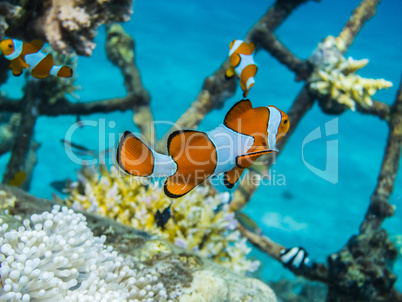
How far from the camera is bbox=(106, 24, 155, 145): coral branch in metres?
4.83

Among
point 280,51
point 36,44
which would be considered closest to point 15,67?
point 36,44

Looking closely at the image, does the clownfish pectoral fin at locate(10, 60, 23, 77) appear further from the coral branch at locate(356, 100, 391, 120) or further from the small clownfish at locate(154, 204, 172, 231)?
the coral branch at locate(356, 100, 391, 120)

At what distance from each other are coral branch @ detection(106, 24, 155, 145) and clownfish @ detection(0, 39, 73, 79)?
1951 millimetres

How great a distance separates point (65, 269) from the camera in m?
1.75

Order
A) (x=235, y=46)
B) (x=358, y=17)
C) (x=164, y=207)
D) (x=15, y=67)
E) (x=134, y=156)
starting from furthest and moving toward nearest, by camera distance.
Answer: (x=358, y=17)
(x=164, y=207)
(x=235, y=46)
(x=15, y=67)
(x=134, y=156)

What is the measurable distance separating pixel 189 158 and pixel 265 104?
42.3 feet

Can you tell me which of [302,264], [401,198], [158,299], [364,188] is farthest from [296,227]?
[158,299]

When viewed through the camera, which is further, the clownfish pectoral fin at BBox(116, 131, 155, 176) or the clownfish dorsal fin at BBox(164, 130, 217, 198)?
the clownfish dorsal fin at BBox(164, 130, 217, 198)

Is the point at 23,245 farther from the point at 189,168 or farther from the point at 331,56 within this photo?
the point at 331,56

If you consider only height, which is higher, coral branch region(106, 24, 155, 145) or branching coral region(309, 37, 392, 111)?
branching coral region(309, 37, 392, 111)

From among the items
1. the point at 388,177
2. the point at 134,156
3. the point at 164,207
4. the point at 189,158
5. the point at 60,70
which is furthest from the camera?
the point at 388,177

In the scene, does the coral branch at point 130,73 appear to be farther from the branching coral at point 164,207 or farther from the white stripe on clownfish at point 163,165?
the white stripe on clownfish at point 163,165

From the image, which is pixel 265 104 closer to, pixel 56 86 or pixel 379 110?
pixel 379 110

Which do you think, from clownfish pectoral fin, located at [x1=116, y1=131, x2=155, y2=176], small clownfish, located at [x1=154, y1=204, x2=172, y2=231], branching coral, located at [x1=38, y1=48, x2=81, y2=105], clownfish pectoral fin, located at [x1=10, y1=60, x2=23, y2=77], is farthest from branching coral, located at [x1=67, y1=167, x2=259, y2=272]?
clownfish pectoral fin, located at [x1=116, y1=131, x2=155, y2=176]
